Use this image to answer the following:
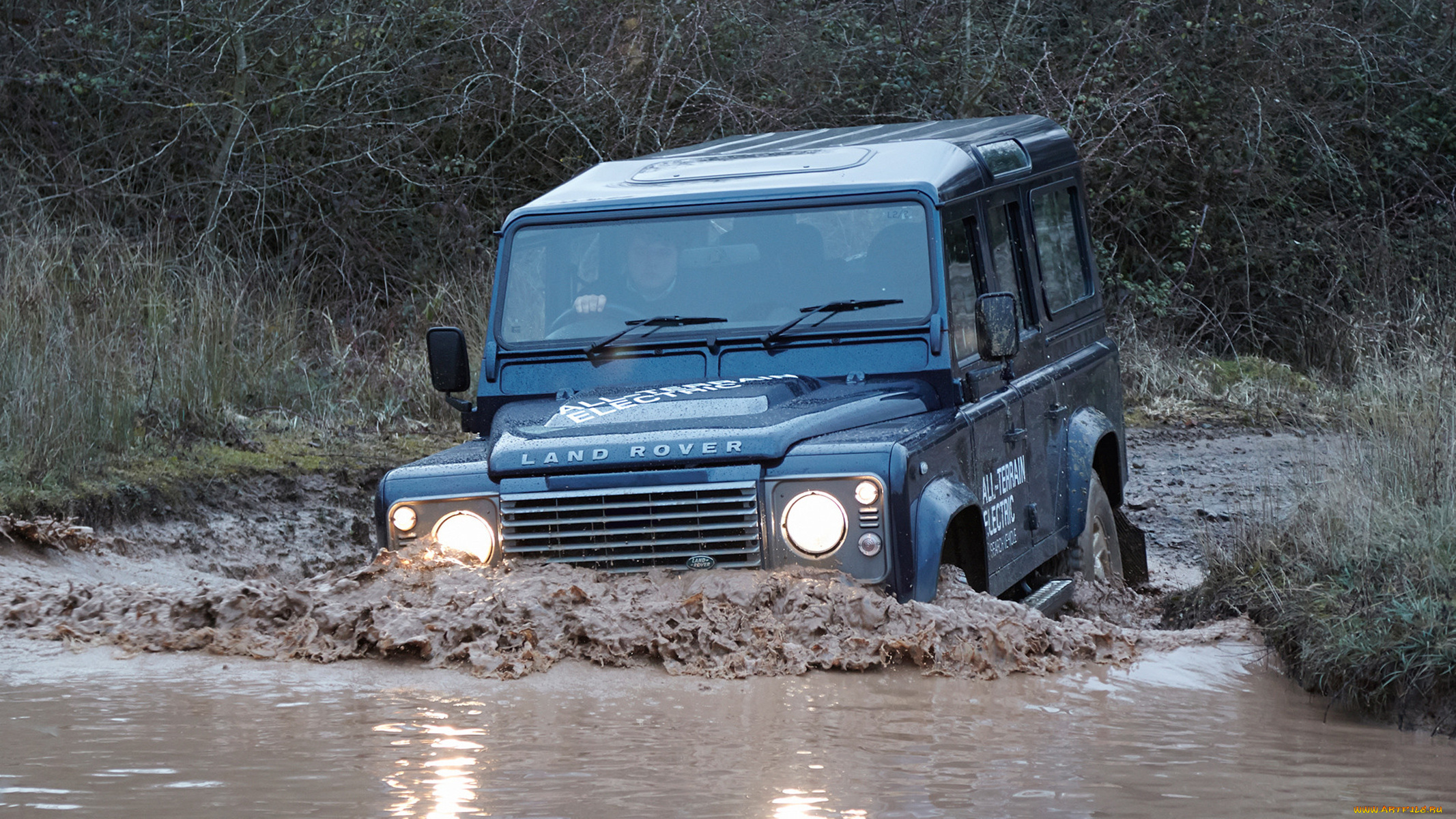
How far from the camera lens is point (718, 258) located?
5715 millimetres

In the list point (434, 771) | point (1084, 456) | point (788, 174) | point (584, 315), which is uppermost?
point (788, 174)

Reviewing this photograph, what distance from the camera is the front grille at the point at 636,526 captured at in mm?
4734

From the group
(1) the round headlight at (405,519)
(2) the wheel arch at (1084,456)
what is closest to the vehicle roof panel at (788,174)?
(2) the wheel arch at (1084,456)

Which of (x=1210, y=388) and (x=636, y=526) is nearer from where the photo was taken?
(x=636, y=526)

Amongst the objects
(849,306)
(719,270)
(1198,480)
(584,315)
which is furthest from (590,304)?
(1198,480)

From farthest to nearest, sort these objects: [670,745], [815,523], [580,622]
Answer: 1. [815,523]
2. [580,622]
3. [670,745]

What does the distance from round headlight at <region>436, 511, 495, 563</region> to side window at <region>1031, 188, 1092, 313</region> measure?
2835 mm

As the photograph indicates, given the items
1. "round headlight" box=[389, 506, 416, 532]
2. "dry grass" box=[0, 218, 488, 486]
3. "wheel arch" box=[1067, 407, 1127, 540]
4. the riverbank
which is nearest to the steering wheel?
"round headlight" box=[389, 506, 416, 532]

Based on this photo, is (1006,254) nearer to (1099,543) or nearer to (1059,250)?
(1059,250)

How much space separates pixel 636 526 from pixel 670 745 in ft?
3.14

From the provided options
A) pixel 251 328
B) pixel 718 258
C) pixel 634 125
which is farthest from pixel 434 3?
pixel 718 258

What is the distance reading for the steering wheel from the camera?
573 centimetres

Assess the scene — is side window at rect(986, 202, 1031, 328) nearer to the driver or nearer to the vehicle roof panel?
the vehicle roof panel

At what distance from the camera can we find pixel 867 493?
184 inches
